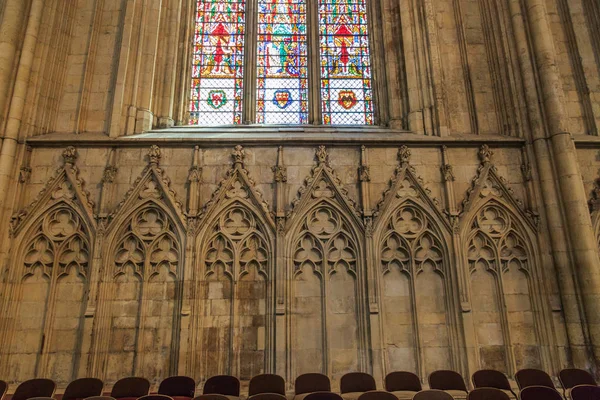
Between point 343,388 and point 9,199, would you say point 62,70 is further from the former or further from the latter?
point 343,388

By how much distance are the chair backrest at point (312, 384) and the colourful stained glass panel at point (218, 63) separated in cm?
546

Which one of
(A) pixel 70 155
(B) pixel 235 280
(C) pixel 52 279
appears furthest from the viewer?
(A) pixel 70 155

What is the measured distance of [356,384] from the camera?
19.8ft

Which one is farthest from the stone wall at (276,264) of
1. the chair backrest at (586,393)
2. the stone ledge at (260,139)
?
the chair backrest at (586,393)

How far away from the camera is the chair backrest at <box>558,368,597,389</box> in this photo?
241 inches

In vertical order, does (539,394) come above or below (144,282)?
below

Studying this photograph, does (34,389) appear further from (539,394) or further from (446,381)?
(539,394)

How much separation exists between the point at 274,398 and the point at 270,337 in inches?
100

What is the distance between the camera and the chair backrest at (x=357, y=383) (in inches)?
237

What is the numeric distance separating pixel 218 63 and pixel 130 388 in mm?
6820

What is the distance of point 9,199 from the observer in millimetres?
7492

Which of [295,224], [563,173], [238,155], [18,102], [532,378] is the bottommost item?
[532,378]

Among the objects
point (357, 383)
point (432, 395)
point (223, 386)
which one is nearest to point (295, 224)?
point (357, 383)

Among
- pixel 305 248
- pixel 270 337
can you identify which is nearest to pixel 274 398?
pixel 270 337
